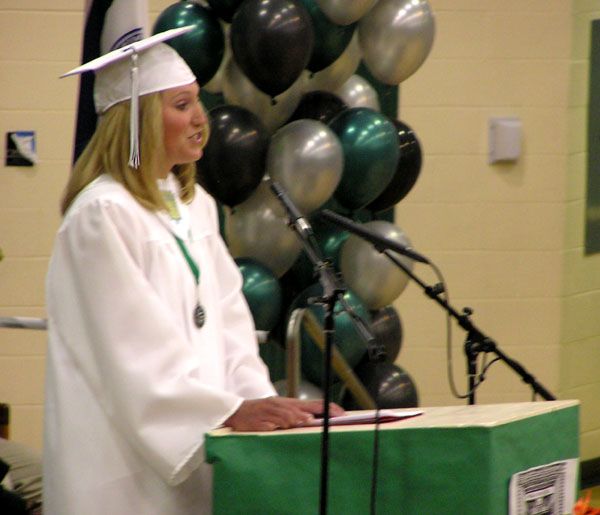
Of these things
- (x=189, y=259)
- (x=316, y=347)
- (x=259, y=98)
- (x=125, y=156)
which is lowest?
(x=316, y=347)

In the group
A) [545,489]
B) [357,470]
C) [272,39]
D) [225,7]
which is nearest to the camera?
[357,470]

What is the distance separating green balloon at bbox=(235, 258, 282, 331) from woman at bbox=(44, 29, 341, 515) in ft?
3.89

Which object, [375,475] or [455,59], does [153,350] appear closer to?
[375,475]

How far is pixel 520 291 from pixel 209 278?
3.42 meters

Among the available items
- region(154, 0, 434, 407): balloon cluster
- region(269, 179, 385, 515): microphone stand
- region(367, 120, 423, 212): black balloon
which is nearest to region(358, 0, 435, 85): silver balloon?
region(154, 0, 434, 407): balloon cluster

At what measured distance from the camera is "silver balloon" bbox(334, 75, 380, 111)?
442 centimetres

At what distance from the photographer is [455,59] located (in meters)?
5.77

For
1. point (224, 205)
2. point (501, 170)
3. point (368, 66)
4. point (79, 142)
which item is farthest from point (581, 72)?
point (79, 142)

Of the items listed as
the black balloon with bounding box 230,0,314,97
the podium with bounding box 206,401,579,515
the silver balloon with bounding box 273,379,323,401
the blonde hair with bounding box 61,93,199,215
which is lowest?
the silver balloon with bounding box 273,379,323,401

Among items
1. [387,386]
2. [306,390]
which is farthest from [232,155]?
[387,386]

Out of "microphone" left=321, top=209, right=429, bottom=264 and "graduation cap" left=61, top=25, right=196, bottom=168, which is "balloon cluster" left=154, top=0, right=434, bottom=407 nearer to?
"graduation cap" left=61, top=25, right=196, bottom=168

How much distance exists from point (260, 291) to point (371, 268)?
465mm

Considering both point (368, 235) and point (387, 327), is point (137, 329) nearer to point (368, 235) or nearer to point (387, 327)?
point (368, 235)

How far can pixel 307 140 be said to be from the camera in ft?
13.2
